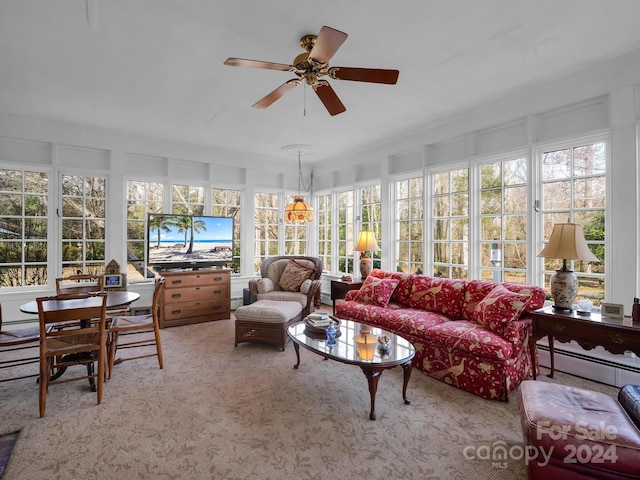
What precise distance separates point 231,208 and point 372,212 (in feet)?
8.53

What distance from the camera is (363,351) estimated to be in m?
2.47

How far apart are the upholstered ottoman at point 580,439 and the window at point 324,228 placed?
487cm

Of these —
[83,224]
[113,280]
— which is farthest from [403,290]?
[83,224]

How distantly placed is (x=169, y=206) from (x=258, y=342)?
114 inches

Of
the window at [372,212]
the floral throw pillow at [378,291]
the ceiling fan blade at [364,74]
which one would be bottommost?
the floral throw pillow at [378,291]

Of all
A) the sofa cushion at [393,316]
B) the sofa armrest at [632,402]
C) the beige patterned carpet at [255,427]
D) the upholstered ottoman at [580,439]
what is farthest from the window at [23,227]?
the sofa armrest at [632,402]

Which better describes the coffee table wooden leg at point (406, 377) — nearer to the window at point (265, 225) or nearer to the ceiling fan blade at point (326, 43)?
the ceiling fan blade at point (326, 43)

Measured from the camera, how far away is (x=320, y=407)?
2486 millimetres

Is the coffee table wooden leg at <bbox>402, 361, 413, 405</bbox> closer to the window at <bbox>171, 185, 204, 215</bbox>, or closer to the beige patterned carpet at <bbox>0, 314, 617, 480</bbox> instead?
the beige patterned carpet at <bbox>0, 314, 617, 480</bbox>

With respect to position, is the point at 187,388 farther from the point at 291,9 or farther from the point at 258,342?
the point at 291,9

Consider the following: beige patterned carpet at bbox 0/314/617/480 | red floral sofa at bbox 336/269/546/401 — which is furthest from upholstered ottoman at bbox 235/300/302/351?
red floral sofa at bbox 336/269/546/401

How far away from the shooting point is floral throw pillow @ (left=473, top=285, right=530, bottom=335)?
2783 millimetres

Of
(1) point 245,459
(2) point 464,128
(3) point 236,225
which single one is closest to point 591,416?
(1) point 245,459

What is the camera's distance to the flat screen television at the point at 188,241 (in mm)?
4996
